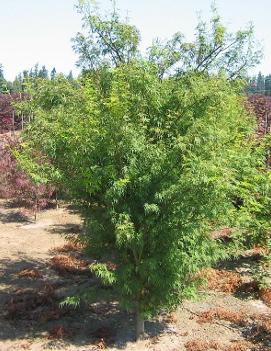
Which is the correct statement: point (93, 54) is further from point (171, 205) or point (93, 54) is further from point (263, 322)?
point (263, 322)

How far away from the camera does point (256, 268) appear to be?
643 inches

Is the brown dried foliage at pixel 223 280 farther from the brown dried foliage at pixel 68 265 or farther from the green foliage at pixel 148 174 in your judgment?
the brown dried foliage at pixel 68 265

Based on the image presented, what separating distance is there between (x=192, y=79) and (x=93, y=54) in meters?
8.81

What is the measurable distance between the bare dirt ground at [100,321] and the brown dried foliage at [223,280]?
15.5 inches

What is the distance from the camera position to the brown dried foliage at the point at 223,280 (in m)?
14.8

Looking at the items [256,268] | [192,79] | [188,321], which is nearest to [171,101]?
[192,79]

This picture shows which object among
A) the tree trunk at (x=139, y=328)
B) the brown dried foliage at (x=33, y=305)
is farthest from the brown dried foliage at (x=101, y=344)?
the brown dried foliage at (x=33, y=305)

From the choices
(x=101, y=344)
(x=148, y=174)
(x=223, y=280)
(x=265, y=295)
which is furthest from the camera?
(x=223, y=280)

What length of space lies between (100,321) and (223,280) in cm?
524

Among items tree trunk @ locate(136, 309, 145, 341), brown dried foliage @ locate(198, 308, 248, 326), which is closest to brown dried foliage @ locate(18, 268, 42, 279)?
tree trunk @ locate(136, 309, 145, 341)

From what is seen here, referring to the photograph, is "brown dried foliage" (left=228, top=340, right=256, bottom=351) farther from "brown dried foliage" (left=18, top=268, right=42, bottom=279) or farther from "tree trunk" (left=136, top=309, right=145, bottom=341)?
"brown dried foliage" (left=18, top=268, right=42, bottom=279)

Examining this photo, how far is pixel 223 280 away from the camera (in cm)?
1555

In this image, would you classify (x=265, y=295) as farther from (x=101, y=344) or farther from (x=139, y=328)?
(x=101, y=344)

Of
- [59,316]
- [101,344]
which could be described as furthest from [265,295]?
[59,316]
